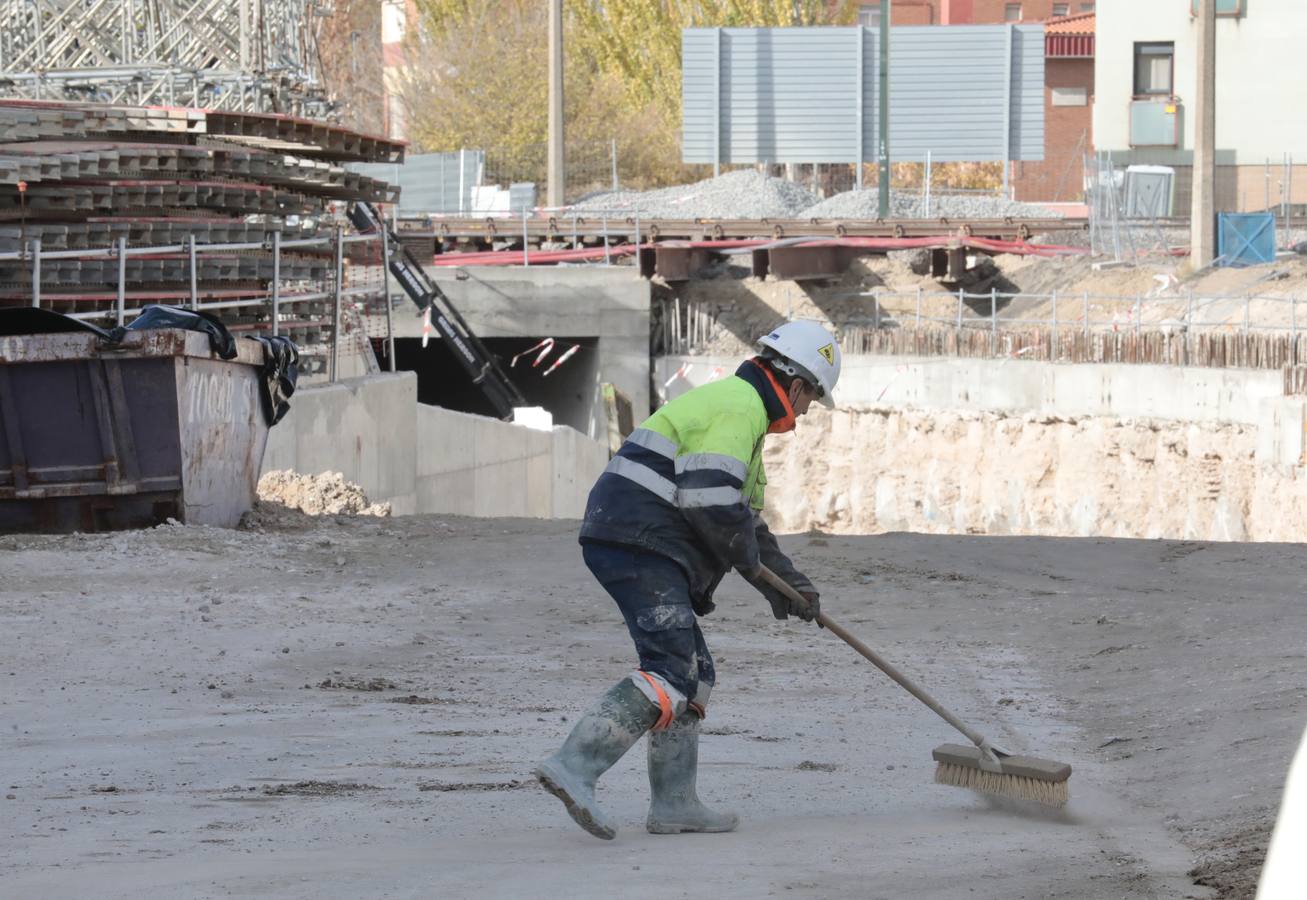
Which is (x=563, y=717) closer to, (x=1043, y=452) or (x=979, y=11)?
(x=1043, y=452)

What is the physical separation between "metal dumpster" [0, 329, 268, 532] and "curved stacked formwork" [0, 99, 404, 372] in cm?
184

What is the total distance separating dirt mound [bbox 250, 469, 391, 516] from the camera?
1591 centimetres

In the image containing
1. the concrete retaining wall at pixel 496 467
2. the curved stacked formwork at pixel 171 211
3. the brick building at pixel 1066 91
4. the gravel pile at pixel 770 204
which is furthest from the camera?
the brick building at pixel 1066 91

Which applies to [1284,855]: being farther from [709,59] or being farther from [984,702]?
[709,59]

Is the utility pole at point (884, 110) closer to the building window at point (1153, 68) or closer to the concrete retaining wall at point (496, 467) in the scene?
the building window at point (1153, 68)


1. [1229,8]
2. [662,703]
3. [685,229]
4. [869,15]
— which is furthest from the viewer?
[869,15]

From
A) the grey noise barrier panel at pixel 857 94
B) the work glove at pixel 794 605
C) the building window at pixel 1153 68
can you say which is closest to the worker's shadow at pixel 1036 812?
the work glove at pixel 794 605

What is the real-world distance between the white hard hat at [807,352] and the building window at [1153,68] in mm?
44445

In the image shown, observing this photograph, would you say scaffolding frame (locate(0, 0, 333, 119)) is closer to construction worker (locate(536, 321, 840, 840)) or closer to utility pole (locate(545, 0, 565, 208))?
utility pole (locate(545, 0, 565, 208))

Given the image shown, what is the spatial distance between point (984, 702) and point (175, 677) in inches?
150

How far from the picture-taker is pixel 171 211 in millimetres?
16906

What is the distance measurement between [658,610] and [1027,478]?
25371 mm

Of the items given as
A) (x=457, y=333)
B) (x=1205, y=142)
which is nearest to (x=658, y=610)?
(x=457, y=333)

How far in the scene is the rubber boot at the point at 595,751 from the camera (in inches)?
216
